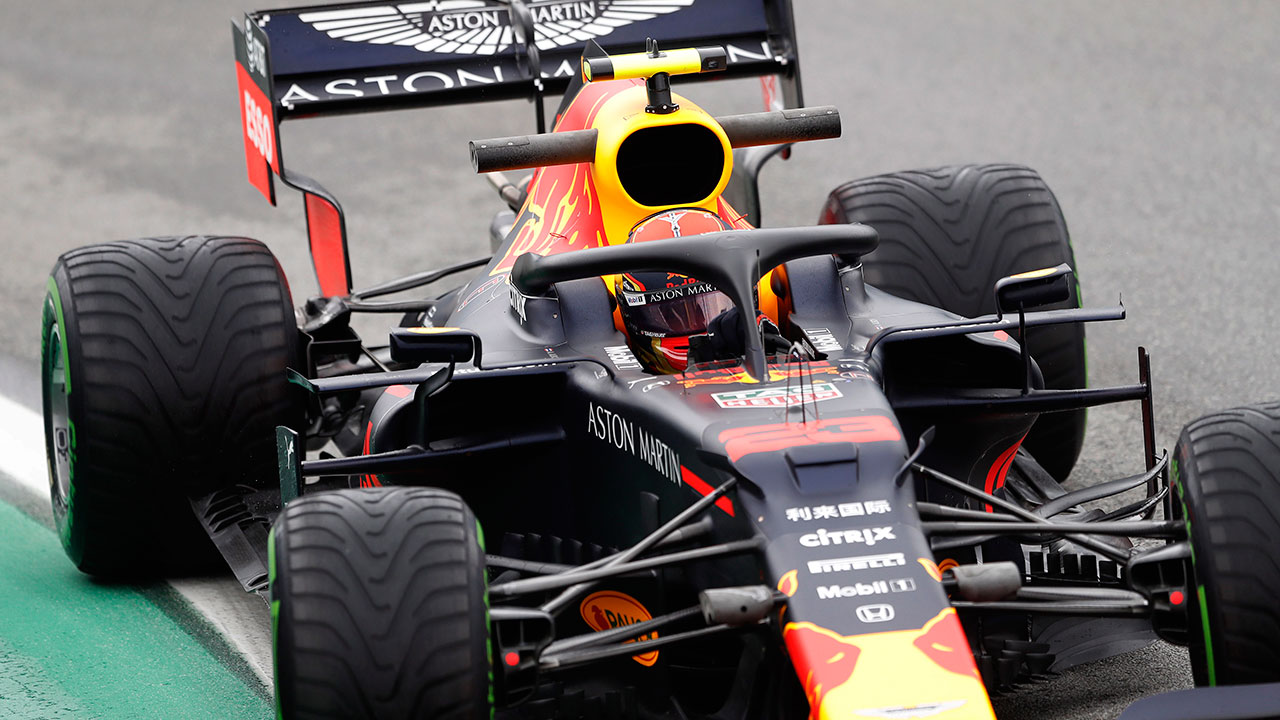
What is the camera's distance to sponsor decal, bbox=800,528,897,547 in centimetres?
427

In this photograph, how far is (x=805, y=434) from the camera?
4.53 m

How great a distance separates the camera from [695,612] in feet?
14.1

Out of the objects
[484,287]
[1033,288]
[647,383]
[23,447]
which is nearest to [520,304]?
[484,287]

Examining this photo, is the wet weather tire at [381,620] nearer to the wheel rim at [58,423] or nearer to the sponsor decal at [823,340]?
the sponsor decal at [823,340]

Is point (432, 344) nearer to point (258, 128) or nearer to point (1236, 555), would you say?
point (1236, 555)

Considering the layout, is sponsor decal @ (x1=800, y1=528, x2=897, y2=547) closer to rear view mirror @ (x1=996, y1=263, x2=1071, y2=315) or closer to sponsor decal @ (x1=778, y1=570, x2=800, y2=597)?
sponsor decal @ (x1=778, y1=570, x2=800, y2=597)

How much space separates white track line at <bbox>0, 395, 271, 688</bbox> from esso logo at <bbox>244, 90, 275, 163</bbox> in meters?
1.74

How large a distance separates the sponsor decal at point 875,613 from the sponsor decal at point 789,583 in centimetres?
16

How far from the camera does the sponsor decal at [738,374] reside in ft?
16.1

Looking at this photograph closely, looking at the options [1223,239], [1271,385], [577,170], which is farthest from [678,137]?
[1223,239]

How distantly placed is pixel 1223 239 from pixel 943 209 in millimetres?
4557

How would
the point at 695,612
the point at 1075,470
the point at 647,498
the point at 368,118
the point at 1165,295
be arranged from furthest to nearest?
the point at 368,118 < the point at 1165,295 < the point at 1075,470 < the point at 647,498 < the point at 695,612

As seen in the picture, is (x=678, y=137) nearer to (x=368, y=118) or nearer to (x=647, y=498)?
(x=647, y=498)

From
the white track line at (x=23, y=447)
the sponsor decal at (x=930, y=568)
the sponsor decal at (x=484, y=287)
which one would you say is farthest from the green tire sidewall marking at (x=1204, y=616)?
the white track line at (x=23, y=447)
